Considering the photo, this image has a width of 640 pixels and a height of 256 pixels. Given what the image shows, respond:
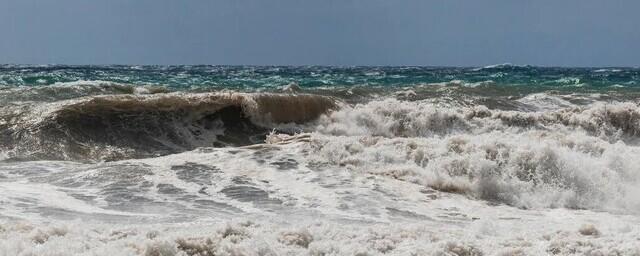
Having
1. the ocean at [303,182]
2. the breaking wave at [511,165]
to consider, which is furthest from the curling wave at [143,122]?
the breaking wave at [511,165]

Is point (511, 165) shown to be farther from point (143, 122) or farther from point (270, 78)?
point (270, 78)

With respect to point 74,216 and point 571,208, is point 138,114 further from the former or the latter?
point 571,208

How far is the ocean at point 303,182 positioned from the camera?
17.5 ft

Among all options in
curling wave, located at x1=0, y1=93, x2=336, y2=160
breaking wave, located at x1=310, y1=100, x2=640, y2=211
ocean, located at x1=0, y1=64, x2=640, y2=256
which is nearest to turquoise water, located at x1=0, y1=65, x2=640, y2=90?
curling wave, located at x1=0, y1=93, x2=336, y2=160

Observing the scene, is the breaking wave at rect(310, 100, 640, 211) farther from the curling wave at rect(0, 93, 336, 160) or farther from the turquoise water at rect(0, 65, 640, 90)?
the turquoise water at rect(0, 65, 640, 90)

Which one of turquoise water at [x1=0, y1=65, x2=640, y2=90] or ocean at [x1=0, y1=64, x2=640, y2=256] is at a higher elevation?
ocean at [x1=0, y1=64, x2=640, y2=256]

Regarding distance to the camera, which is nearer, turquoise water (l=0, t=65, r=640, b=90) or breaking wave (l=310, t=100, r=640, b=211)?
breaking wave (l=310, t=100, r=640, b=211)

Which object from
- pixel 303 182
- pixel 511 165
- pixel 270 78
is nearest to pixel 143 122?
pixel 303 182

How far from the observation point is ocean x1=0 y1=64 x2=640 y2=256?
535cm

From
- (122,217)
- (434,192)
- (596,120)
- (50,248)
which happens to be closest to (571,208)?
(434,192)

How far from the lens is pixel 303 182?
29.2 ft

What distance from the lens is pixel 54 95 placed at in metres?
19.2

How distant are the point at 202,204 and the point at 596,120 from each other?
13022mm

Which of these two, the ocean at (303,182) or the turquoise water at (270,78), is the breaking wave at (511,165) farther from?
the turquoise water at (270,78)
